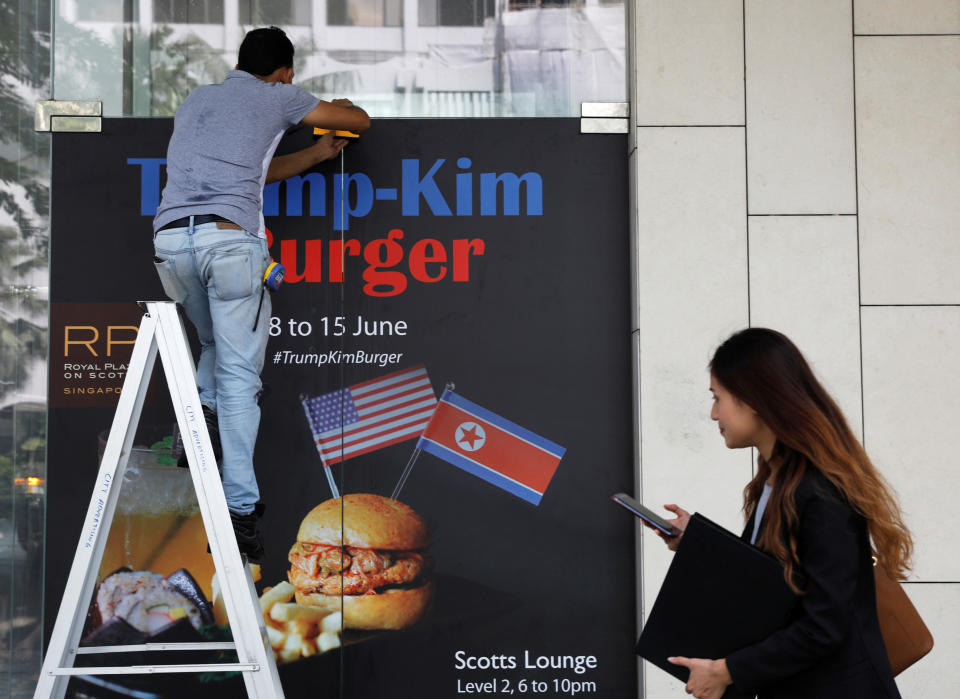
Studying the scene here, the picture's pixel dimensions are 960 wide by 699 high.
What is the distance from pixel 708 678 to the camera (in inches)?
75.2

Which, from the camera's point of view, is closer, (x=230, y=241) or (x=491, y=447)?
(x=230, y=241)

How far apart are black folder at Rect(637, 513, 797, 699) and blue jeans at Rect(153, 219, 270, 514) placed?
1.31m

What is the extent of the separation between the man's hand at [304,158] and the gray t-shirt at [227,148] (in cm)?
87

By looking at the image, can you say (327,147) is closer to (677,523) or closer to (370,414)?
(370,414)

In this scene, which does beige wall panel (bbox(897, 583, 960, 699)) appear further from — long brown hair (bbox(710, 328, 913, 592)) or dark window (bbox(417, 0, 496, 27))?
dark window (bbox(417, 0, 496, 27))

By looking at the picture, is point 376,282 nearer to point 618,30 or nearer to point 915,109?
point 618,30

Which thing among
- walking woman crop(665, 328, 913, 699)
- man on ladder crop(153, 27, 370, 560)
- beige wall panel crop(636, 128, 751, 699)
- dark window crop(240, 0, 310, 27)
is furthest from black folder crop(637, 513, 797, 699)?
dark window crop(240, 0, 310, 27)

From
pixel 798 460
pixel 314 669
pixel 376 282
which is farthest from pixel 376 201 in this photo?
pixel 798 460

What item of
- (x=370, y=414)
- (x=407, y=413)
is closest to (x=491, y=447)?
(x=407, y=413)

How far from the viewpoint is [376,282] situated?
4.18 meters

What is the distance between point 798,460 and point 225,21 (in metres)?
3.34

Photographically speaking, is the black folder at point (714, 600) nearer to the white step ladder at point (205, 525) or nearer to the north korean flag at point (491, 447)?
the white step ladder at point (205, 525)

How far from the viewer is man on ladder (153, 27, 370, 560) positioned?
281 cm

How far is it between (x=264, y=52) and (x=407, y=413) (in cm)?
161
